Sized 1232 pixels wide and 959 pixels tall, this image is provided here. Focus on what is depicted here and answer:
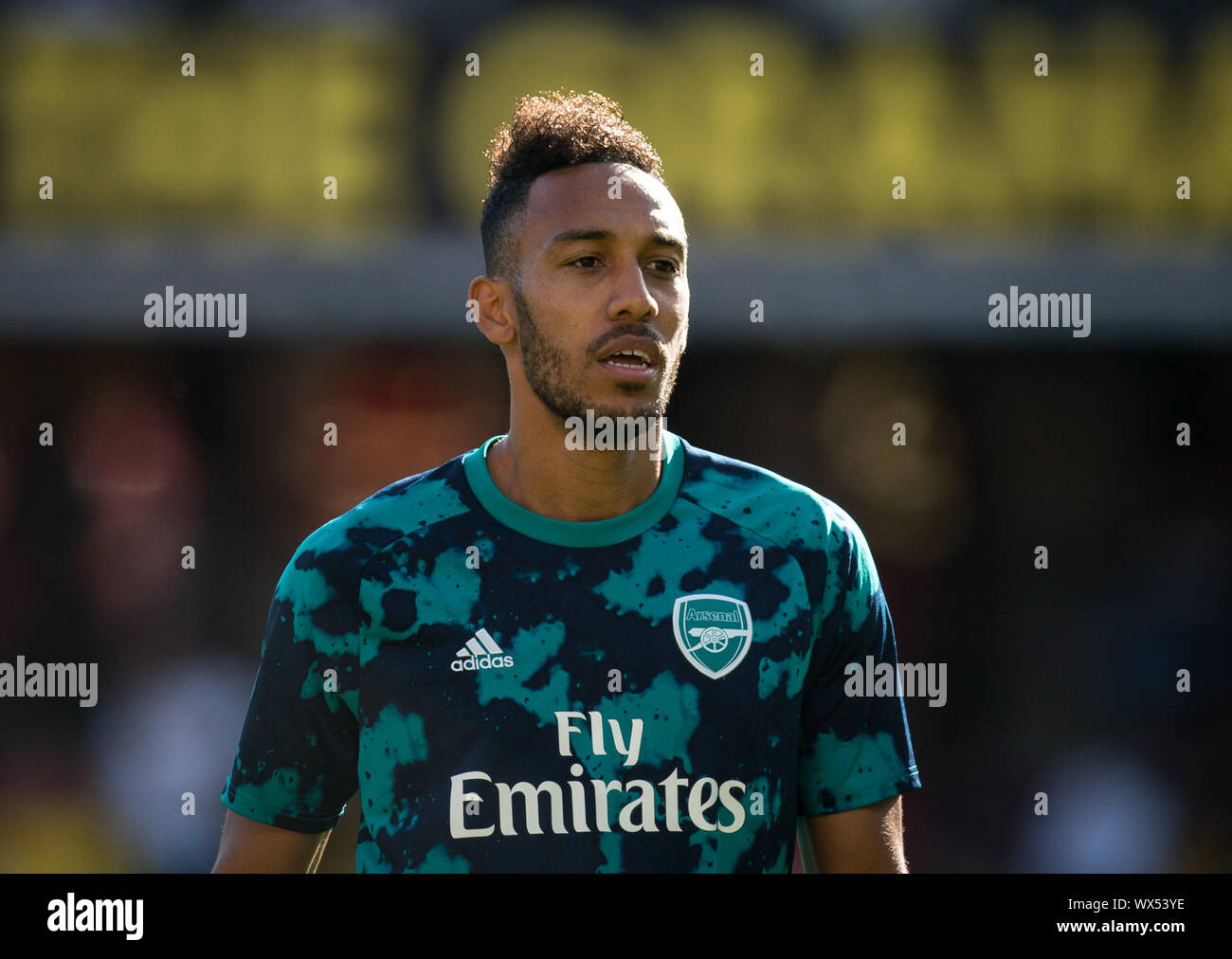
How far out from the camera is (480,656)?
277 centimetres

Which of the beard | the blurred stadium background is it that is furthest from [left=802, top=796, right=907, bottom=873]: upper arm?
the blurred stadium background

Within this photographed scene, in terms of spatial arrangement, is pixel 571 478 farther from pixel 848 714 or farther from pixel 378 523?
pixel 848 714

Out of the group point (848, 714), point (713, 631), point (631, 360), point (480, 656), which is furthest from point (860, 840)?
point (631, 360)

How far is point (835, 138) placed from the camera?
775 centimetres

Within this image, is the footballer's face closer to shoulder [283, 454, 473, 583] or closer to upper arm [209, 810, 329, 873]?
shoulder [283, 454, 473, 583]

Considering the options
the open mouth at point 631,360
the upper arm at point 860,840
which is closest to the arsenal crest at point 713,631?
the upper arm at point 860,840

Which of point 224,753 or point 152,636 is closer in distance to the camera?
point 224,753

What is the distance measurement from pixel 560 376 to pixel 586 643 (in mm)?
619

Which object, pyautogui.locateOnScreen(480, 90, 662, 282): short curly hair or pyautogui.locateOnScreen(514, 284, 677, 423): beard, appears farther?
pyautogui.locateOnScreen(480, 90, 662, 282): short curly hair

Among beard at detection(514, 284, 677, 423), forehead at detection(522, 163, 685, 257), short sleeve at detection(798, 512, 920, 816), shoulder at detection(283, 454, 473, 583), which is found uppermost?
forehead at detection(522, 163, 685, 257)

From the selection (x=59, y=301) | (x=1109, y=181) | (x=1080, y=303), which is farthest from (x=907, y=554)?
(x=59, y=301)

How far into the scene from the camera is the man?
8.86ft

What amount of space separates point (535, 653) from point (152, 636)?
19.0 feet

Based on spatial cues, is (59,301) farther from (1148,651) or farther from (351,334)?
(1148,651)
